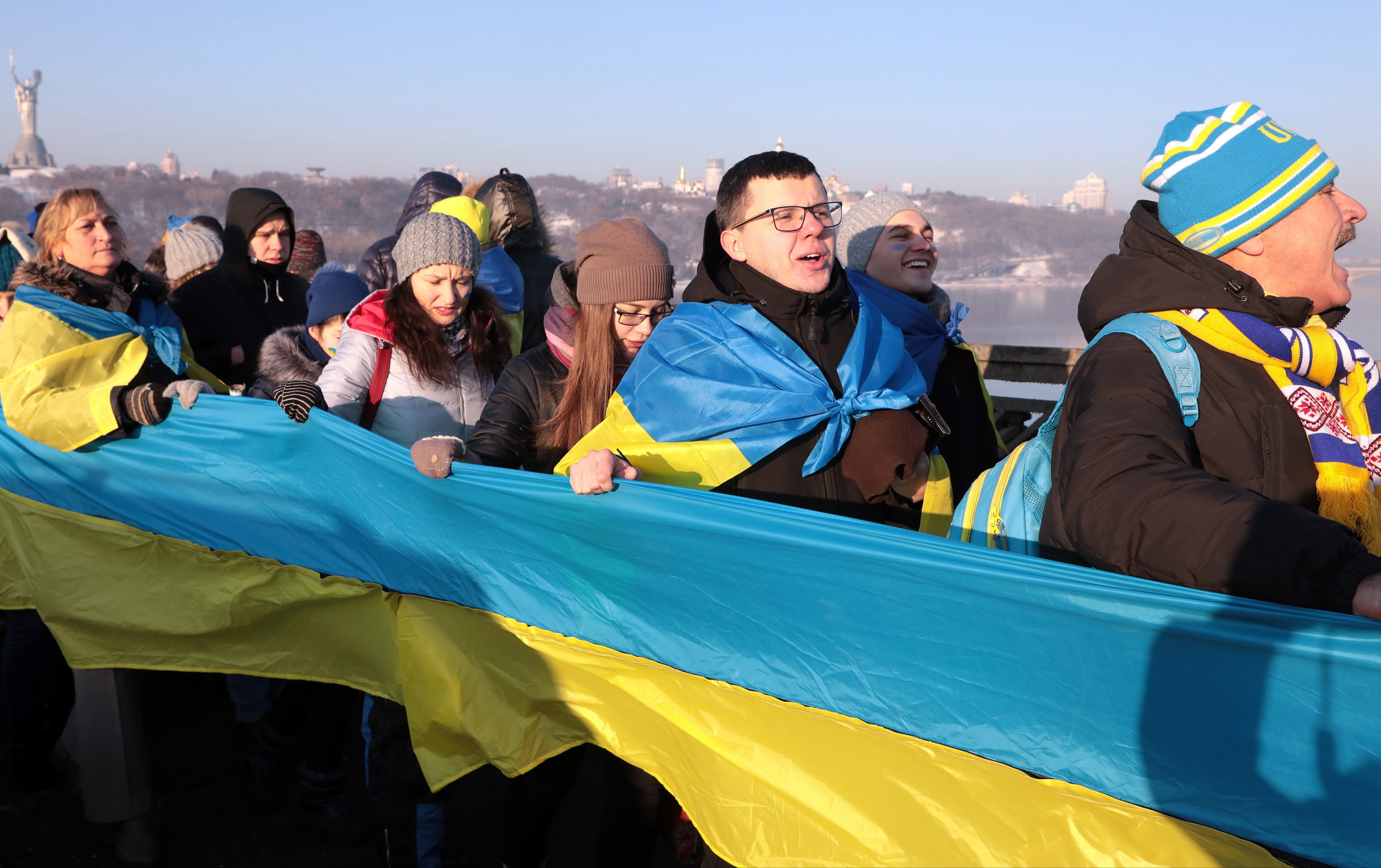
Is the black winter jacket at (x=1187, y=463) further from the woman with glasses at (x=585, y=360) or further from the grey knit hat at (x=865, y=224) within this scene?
the grey knit hat at (x=865, y=224)

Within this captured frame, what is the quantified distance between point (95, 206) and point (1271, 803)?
12.6 feet

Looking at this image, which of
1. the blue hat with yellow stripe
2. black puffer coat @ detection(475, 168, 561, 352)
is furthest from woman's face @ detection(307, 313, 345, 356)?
the blue hat with yellow stripe

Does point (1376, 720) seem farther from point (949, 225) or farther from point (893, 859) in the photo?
point (949, 225)

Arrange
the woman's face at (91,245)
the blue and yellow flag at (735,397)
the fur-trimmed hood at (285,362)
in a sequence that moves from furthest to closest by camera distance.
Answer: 1. the fur-trimmed hood at (285,362)
2. the woman's face at (91,245)
3. the blue and yellow flag at (735,397)

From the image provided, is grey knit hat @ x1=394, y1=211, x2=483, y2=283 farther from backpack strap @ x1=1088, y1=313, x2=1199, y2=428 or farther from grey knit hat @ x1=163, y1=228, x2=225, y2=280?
grey knit hat @ x1=163, y1=228, x2=225, y2=280

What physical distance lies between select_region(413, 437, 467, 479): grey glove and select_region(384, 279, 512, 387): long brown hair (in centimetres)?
78

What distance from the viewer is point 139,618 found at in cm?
312

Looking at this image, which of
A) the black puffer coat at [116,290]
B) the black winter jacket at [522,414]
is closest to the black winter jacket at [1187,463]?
the black winter jacket at [522,414]

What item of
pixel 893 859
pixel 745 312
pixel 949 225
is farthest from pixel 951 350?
pixel 949 225

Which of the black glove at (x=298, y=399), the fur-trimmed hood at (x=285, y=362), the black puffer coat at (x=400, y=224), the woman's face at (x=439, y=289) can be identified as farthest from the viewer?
the black puffer coat at (x=400, y=224)

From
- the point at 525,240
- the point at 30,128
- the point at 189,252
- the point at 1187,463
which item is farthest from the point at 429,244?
the point at 30,128

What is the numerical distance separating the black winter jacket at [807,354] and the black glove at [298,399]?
1.12m

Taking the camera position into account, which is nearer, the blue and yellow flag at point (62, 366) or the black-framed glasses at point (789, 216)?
the black-framed glasses at point (789, 216)

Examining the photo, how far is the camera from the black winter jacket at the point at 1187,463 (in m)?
1.42
